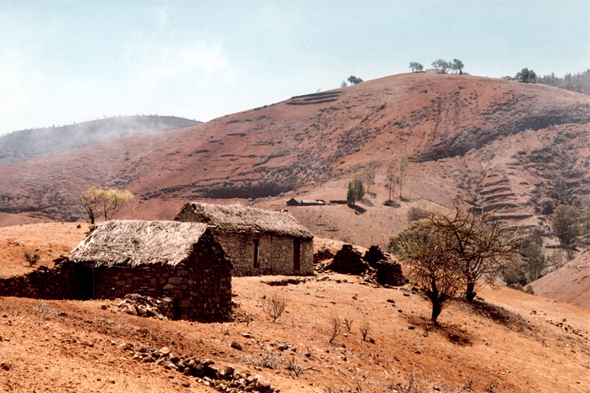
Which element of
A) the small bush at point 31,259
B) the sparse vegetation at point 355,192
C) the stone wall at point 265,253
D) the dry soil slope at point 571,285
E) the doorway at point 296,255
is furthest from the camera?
the sparse vegetation at point 355,192

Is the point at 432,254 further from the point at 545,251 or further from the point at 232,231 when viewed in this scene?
the point at 545,251

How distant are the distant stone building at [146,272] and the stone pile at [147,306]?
0.27 m

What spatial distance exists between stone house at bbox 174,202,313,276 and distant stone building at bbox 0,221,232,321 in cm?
789

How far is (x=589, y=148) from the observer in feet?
247

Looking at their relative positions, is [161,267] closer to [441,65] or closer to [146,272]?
[146,272]

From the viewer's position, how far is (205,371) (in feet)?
22.9

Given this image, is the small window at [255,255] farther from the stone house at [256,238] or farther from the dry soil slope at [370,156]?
the dry soil slope at [370,156]

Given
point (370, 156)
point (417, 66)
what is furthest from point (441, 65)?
point (370, 156)

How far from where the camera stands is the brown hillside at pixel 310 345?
6.14 meters

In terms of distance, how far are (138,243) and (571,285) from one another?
30.6 meters

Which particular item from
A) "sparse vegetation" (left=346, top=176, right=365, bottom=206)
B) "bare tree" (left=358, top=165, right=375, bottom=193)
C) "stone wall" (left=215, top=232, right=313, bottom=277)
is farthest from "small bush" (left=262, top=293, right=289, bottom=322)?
"bare tree" (left=358, top=165, right=375, bottom=193)

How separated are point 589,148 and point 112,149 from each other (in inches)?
3851

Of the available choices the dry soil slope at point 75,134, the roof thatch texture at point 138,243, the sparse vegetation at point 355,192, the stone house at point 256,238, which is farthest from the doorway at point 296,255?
the dry soil slope at point 75,134

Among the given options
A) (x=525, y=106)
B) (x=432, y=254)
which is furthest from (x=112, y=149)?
(x=432, y=254)
